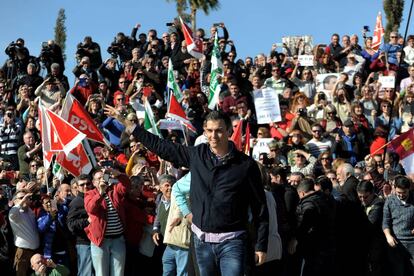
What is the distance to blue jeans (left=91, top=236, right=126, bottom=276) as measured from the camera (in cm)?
1256

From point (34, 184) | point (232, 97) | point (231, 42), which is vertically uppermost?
point (231, 42)

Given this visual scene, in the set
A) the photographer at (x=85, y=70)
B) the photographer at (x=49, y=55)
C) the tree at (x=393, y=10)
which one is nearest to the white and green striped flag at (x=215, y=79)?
the photographer at (x=85, y=70)

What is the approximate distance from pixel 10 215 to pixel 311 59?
11352 mm

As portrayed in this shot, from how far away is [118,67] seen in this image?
2430 centimetres

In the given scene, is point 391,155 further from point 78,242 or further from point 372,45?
point 372,45

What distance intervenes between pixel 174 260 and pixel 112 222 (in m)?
1.01

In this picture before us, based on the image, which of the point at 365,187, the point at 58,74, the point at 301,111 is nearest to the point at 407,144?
the point at 365,187

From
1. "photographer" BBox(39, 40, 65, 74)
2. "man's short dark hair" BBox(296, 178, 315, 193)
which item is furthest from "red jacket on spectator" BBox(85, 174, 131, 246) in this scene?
"photographer" BBox(39, 40, 65, 74)

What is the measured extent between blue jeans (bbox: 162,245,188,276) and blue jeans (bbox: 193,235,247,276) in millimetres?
4093

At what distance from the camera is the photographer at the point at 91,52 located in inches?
920


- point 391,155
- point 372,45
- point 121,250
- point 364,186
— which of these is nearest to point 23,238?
point 121,250

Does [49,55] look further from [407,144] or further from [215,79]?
[407,144]

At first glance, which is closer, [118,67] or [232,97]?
[232,97]

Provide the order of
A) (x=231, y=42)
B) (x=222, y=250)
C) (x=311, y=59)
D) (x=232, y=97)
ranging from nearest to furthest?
(x=222, y=250) < (x=232, y=97) < (x=311, y=59) < (x=231, y=42)
